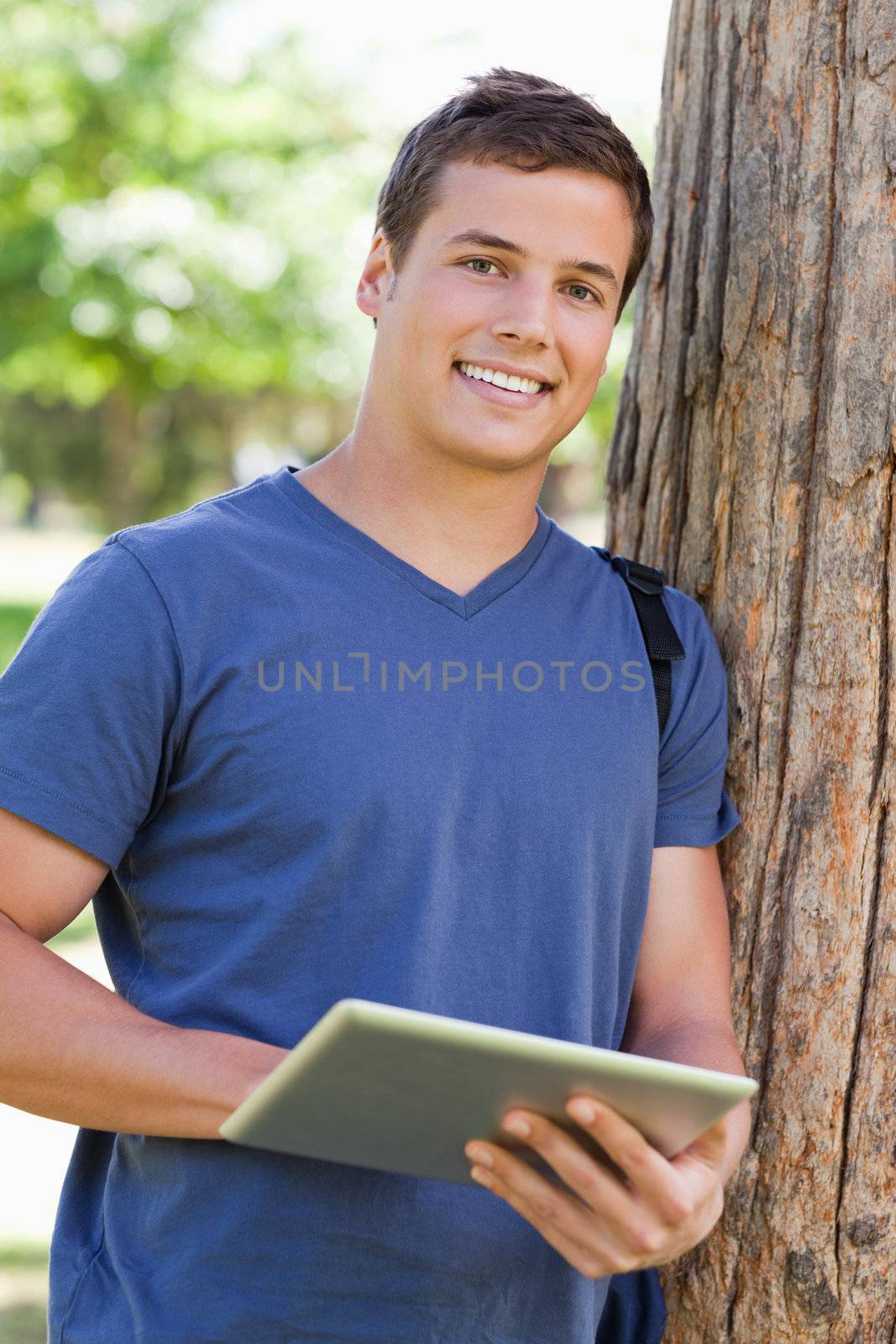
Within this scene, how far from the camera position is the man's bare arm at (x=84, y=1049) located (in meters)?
1.88

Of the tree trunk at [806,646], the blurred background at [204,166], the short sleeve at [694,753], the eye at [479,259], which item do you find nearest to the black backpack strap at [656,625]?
the short sleeve at [694,753]

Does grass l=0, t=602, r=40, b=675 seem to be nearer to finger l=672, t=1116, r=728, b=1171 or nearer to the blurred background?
the blurred background

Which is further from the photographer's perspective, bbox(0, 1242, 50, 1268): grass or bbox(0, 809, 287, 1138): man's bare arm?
bbox(0, 1242, 50, 1268): grass

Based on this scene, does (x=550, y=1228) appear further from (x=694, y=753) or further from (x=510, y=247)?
(x=510, y=247)

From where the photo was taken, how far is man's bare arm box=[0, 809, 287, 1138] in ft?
6.17

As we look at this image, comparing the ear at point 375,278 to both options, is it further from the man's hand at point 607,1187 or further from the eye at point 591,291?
the man's hand at point 607,1187

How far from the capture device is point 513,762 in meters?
2.14

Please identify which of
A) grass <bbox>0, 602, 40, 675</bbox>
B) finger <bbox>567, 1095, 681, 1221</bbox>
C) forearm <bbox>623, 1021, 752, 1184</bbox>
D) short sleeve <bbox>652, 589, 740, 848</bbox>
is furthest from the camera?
grass <bbox>0, 602, 40, 675</bbox>

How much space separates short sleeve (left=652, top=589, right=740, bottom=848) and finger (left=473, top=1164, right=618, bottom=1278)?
2.54 feet

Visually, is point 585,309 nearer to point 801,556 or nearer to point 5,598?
point 801,556

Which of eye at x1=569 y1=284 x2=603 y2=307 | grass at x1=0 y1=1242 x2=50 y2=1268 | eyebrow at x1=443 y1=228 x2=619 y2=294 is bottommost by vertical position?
grass at x1=0 y1=1242 x2=50 y2=1268

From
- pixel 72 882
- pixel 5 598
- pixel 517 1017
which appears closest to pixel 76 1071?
pixel 72 882

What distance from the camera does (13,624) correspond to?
63.7ft

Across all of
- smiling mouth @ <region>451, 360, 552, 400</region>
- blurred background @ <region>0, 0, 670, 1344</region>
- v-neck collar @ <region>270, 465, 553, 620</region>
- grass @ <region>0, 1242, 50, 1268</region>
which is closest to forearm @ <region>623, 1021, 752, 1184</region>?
v-neck collar @ <region>270, 465, 553, 620</region>
